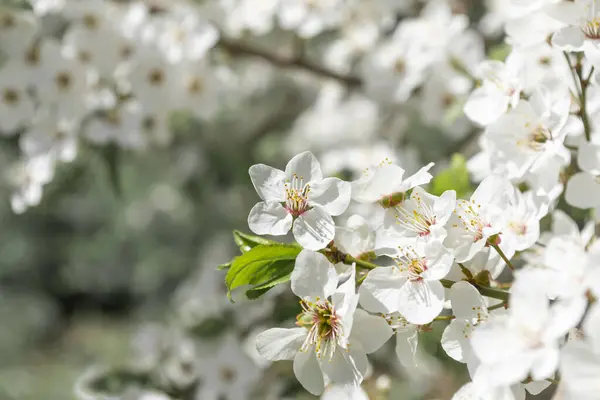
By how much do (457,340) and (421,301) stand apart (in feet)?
0.22

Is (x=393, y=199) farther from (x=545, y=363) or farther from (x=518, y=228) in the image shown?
(x=545, y=363)

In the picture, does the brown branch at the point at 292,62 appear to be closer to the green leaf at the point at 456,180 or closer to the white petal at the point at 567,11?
the green leaf at the point at 456,180

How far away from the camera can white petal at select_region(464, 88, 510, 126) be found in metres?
0.93

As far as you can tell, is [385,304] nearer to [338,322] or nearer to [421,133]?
[338,322]

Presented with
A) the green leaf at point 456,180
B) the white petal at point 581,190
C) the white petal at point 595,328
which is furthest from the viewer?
the green leaf at point 456,180

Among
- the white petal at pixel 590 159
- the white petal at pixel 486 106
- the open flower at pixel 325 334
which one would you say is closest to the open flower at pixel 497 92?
the white petal at pixel 486 106

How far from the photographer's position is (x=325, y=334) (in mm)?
808

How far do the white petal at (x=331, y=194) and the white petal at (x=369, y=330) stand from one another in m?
0.13

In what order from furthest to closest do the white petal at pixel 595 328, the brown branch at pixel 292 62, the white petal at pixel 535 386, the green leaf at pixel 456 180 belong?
the brown branch at pixel 292 62 → the green leaf at pixel 456 180 → the white petal at pixel 535 386 → the white petal at pixel 595 328

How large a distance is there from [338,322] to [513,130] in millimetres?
346

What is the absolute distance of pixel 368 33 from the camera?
1.91 m

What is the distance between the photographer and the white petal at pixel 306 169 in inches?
33.6

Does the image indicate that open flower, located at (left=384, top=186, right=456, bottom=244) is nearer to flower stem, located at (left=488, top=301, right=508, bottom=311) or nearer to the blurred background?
flower stem, located at (left=488, top=301, right=508, bottom=311)

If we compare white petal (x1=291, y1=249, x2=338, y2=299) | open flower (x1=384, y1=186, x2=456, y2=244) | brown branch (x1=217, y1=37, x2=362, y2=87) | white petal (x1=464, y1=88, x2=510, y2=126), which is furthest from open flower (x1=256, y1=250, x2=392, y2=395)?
brown branch (x1=217, y1=37, x2=362, y2=87)
